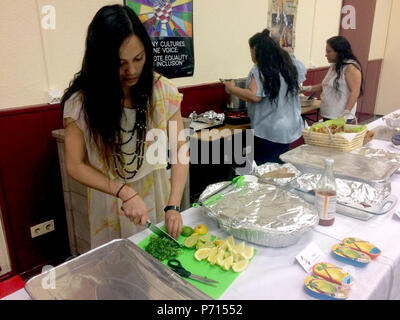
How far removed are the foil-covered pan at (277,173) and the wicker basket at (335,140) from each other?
34 cm

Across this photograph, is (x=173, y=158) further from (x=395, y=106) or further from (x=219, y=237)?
(x=395, y=106)

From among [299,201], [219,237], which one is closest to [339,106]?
[299,201]

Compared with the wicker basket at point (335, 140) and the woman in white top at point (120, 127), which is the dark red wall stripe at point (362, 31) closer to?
the wicker basket at point (335, 140)

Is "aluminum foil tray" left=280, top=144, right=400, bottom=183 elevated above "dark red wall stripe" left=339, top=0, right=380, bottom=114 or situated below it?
below

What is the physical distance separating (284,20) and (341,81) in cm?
110

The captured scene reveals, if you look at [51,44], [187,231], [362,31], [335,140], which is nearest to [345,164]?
[335,140]

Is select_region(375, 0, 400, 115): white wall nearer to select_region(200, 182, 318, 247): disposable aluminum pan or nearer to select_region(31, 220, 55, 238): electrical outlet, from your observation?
select_region(200, 182, 318, 247): disposable aluminum pan

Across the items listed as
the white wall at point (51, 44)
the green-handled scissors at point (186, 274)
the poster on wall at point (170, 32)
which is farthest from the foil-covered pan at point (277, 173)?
the poster on wall at point (170, 32)

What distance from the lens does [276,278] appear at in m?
0.86

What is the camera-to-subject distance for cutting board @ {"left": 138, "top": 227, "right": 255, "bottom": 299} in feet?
2.67

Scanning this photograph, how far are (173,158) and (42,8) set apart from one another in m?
1.18

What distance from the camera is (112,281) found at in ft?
2.67

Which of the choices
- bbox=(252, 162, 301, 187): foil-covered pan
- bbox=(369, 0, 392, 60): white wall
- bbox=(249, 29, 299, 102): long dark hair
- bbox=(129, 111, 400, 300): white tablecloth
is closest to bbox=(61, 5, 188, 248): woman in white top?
bbox=(129, 111, 400, 300): white tablecloth

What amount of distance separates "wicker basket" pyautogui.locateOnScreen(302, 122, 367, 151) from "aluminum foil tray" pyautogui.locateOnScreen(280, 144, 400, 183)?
0.03 m
